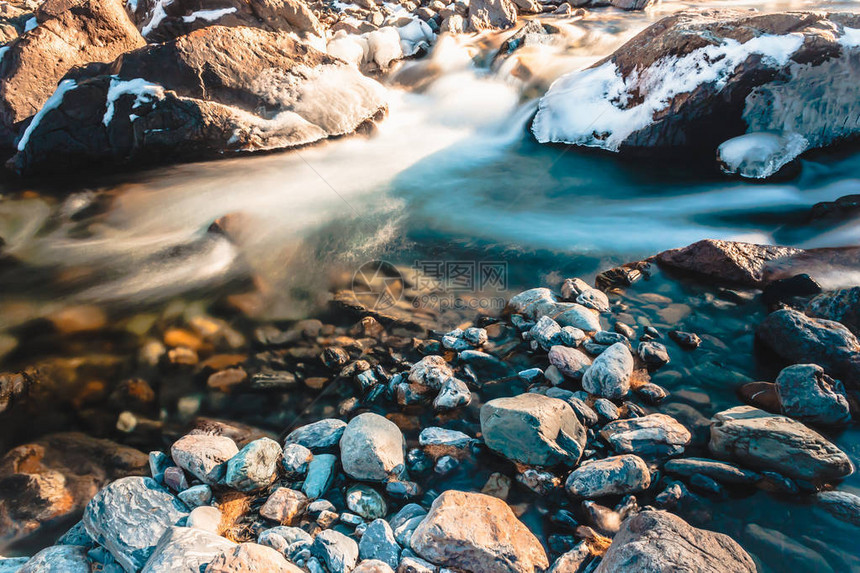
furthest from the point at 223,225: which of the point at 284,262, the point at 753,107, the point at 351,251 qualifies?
the point at 753,107

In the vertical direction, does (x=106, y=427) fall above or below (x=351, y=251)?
below

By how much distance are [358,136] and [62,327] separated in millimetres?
4981

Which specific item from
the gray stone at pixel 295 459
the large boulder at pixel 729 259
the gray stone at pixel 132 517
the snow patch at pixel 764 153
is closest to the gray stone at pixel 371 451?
the gray stone at pixel 295 459

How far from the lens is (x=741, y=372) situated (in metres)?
3.15

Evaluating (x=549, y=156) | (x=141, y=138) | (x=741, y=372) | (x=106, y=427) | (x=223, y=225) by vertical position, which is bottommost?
(x=106, y=427)

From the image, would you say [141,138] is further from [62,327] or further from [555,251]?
[555,251]

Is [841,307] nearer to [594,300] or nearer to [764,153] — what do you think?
[594,300]

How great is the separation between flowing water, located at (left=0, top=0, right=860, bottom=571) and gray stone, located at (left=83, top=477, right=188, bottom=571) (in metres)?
1.49

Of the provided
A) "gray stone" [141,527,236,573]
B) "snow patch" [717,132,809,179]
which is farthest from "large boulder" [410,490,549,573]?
"snow patch" [717,132,809,179]

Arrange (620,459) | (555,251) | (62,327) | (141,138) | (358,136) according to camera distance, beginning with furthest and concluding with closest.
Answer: (358,136)
(141,138)
(555,251)
(62,327)
(620,459)

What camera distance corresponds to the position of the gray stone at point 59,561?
2.12 meters

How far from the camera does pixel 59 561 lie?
2162 mm

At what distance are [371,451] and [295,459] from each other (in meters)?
0.49

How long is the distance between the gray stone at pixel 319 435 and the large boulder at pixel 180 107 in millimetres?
5462
